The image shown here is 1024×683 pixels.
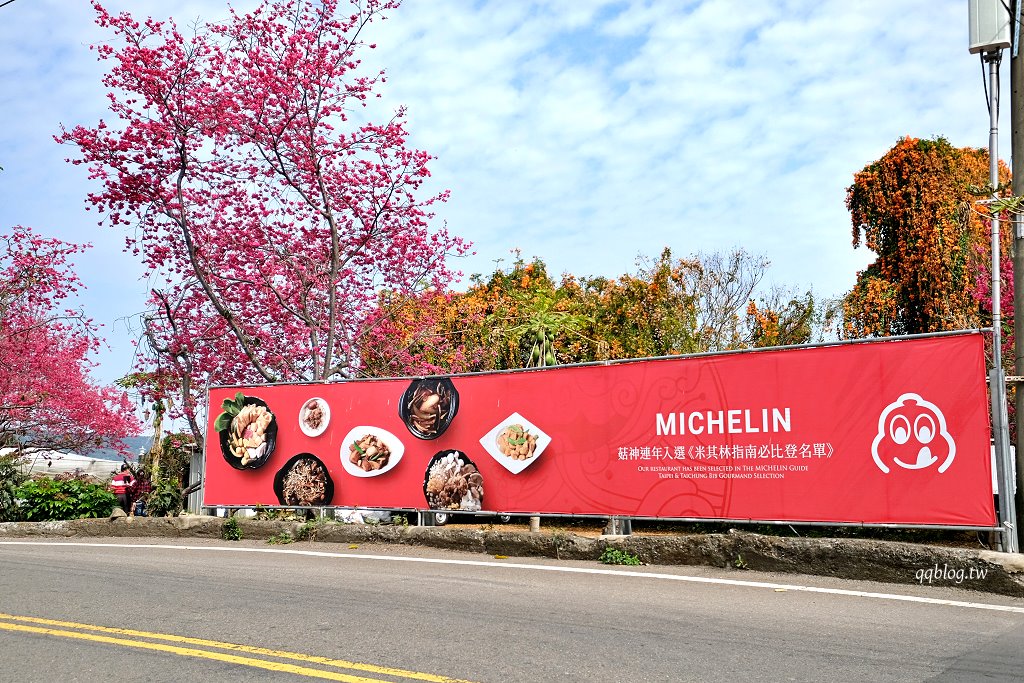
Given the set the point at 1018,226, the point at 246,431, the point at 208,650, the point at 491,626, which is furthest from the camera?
the point at 246,431

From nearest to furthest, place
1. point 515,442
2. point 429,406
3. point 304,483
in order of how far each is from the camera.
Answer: point 515,442
point 429,406
point 304,483

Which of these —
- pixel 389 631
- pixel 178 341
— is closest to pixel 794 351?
pixel 389 631

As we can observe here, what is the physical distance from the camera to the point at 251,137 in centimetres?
1698

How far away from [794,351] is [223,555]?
777 centimetres

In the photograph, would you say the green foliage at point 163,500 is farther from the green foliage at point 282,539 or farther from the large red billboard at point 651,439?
the green foliage at point 282,539

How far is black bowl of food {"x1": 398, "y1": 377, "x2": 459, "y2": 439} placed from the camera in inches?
488

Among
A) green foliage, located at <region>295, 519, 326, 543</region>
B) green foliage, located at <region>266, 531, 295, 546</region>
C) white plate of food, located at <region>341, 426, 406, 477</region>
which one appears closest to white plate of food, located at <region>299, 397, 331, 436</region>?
white plate of food, located at <region>341, 426, 406, 477</region>

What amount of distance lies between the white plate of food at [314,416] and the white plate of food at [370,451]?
19.7 inches

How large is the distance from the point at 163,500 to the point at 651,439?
9.98 m

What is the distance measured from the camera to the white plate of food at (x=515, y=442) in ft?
37.8

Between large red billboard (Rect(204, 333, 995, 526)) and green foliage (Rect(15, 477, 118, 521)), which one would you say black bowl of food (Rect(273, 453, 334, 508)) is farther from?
green foliage (Rect(15, 477, 118, 521))

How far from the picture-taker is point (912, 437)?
29.0 ft

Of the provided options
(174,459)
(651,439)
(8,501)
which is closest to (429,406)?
(651,439)

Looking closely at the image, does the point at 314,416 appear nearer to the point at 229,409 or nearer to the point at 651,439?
the point at 229,409
